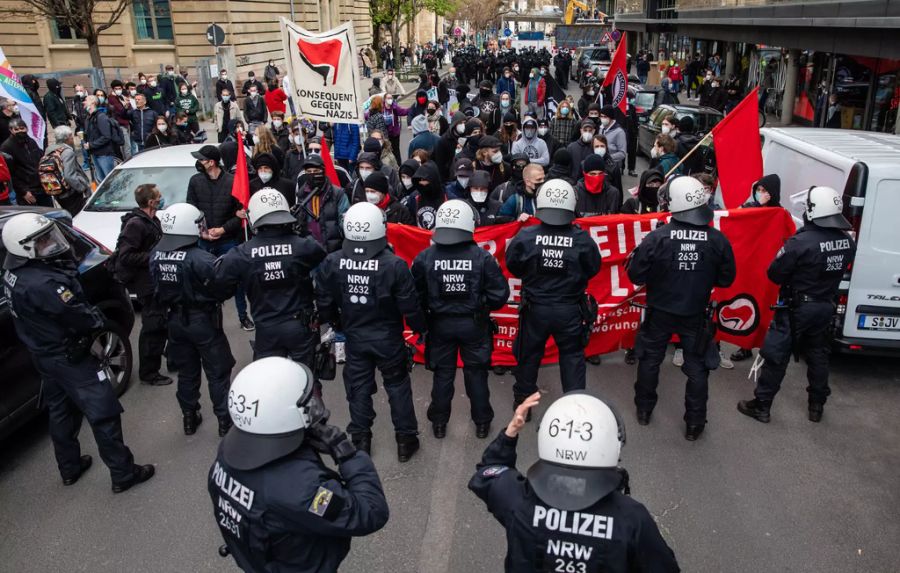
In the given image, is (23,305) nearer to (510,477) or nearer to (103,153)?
(510,477)

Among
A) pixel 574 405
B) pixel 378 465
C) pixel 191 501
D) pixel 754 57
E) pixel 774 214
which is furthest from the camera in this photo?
pixel 754 57

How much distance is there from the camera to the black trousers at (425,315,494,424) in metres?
5.13

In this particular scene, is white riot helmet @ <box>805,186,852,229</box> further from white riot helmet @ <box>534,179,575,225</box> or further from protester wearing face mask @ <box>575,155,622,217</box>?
protester wearing face mask @ <box>575,155,622,217</box>

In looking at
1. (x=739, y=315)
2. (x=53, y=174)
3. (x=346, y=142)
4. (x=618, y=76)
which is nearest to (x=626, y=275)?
(x=739, y=315)

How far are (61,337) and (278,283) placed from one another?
1.45 m

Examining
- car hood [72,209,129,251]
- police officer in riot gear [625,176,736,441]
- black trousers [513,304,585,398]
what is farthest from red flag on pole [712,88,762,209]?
car hood [72,209,129,251]

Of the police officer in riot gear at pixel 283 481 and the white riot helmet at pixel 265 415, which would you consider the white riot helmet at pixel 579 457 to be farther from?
the white riot helmet at pixel 265 415

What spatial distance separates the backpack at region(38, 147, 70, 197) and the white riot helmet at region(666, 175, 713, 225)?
27.1ft

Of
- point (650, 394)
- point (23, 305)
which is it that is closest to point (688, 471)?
point (650, 394)

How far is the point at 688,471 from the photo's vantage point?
4.97 meters

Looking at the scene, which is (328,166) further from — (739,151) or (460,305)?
(739,151)

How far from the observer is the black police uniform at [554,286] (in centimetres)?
517

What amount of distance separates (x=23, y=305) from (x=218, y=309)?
4.42ft

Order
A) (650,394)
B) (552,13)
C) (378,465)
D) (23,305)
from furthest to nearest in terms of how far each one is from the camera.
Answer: (552,13) < (650,394) < (378,465) < (23,305)
